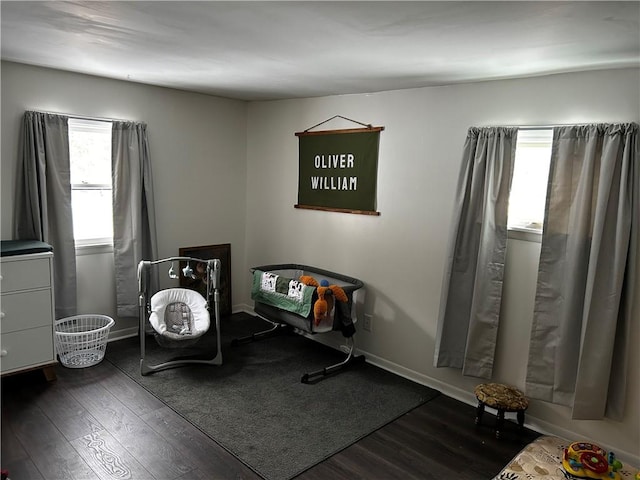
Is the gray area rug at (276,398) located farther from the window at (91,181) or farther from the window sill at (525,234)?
the window sill at (525,234)

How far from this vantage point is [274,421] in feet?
10.3

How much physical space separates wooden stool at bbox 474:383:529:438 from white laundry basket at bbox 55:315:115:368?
9.53ft

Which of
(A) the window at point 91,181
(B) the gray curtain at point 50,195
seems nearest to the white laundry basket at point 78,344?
(B) the gray curtain at point 50,195

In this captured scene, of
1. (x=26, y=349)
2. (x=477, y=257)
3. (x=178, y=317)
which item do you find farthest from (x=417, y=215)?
(x=26, y=349)

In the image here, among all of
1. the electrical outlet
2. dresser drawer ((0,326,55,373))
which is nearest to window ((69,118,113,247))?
dresser drawer ((0,326,55,373))

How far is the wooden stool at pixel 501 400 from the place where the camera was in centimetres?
304

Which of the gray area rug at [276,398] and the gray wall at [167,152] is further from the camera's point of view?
the gray wall at [167,152]

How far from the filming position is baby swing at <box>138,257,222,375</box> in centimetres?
367

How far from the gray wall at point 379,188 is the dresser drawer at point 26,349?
770 millimetres

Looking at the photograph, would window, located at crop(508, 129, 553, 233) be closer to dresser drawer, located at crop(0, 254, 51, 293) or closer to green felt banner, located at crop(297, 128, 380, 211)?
green felt banner, located at crop(297, 128, 380, 211)

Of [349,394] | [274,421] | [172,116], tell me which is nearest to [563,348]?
[349,394]

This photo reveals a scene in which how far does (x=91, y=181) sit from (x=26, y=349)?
59.0 inches

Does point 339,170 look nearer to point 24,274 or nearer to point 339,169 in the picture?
point 339,169

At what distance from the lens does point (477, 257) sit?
132 inches
